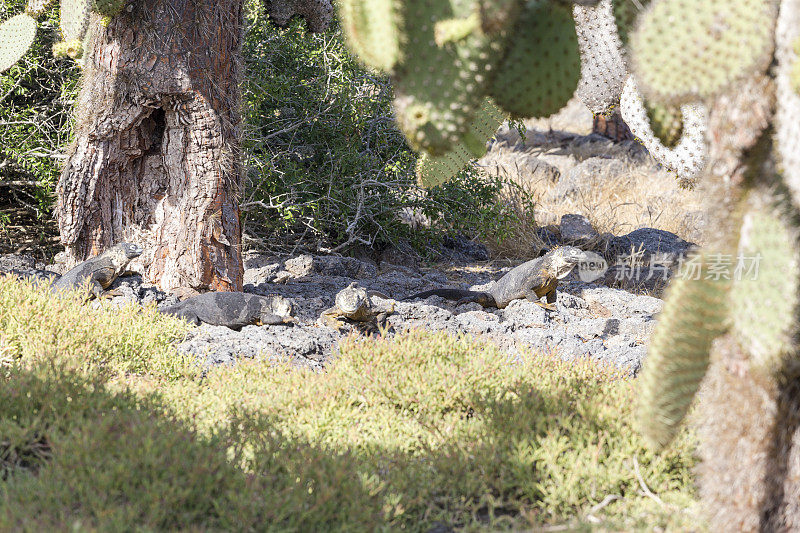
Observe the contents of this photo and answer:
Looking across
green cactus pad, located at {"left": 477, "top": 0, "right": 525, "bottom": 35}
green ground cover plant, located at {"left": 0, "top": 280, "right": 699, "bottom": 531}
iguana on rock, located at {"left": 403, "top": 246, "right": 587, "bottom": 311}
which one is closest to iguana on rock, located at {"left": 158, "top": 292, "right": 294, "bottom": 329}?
green ground cover plant, located at {"left": 0, "top": 280, "right": 699, "bottom": 531}

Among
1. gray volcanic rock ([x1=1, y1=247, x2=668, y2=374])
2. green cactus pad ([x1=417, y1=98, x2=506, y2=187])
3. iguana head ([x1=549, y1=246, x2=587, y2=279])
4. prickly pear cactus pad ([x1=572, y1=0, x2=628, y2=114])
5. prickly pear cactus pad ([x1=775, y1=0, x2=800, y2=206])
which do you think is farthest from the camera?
iguana head ([x1=549, y1=246, x2=587, y2=279])

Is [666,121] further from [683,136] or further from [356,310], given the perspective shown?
[356,310]

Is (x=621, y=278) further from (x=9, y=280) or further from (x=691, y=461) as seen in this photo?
(x=9, y=280)

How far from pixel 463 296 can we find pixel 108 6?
3.16 metres

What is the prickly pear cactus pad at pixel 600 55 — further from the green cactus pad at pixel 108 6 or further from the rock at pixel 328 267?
the rock at pixel 328 267

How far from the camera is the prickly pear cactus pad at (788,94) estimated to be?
5.09ft

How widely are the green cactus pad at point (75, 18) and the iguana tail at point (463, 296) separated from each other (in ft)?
9.94

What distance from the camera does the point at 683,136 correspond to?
3.40 m

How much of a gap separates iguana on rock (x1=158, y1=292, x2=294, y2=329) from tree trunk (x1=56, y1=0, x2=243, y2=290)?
1.81 ft

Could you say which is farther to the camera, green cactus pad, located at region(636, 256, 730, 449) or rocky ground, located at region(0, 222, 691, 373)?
rocky ground, located at region(0, 222, 691, 373)

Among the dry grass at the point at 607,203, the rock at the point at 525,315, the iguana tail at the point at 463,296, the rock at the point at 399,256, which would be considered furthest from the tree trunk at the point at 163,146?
the dry grass at the point at 607,203

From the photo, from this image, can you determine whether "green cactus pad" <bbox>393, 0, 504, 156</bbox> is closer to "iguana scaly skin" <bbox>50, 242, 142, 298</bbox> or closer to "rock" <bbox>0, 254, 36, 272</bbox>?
"iguana scaly skin" <bbox>50, 242, 142, 298</bbox>

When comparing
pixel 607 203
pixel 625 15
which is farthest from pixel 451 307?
pixel 607 203

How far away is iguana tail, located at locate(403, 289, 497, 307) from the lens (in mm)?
5352
